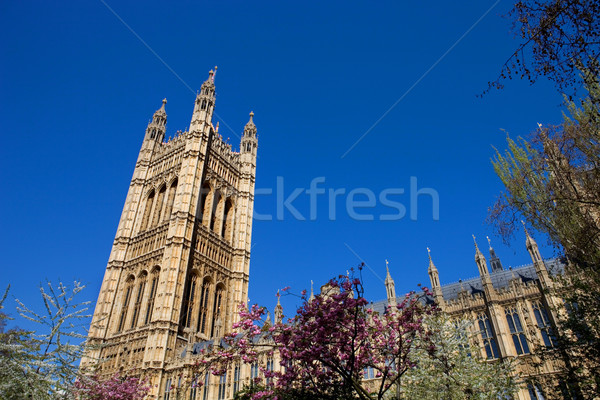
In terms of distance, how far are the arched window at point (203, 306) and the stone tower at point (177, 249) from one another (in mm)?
100

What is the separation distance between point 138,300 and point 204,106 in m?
24.1

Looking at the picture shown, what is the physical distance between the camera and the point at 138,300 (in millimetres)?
40031

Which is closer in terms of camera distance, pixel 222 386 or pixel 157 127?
pixel 222 386

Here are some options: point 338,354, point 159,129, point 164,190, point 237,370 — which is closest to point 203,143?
point 164,190

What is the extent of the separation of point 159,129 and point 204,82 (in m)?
9.18

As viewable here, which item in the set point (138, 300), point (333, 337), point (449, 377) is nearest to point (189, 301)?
point (138, 300)

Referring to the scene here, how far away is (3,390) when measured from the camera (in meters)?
8.41

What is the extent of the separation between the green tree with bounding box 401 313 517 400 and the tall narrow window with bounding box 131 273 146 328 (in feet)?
102

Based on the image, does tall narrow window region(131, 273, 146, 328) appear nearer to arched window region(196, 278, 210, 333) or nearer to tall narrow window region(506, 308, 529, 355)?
arched window region(196, 278, 210, 333)

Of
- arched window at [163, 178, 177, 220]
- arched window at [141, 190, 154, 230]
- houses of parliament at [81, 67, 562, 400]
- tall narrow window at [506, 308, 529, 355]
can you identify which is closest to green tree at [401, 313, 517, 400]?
houses of parliament at [81, 67, 562, 400]

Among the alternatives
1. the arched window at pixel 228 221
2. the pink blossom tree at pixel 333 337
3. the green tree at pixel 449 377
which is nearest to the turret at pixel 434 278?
the green tree at pixel 449 377

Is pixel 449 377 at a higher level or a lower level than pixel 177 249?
lower

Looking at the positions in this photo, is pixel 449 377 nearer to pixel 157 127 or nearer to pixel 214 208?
pixel 214 208

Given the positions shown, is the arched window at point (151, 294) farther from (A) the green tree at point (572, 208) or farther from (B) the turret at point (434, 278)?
(A) the green tree at point (572, 208)
